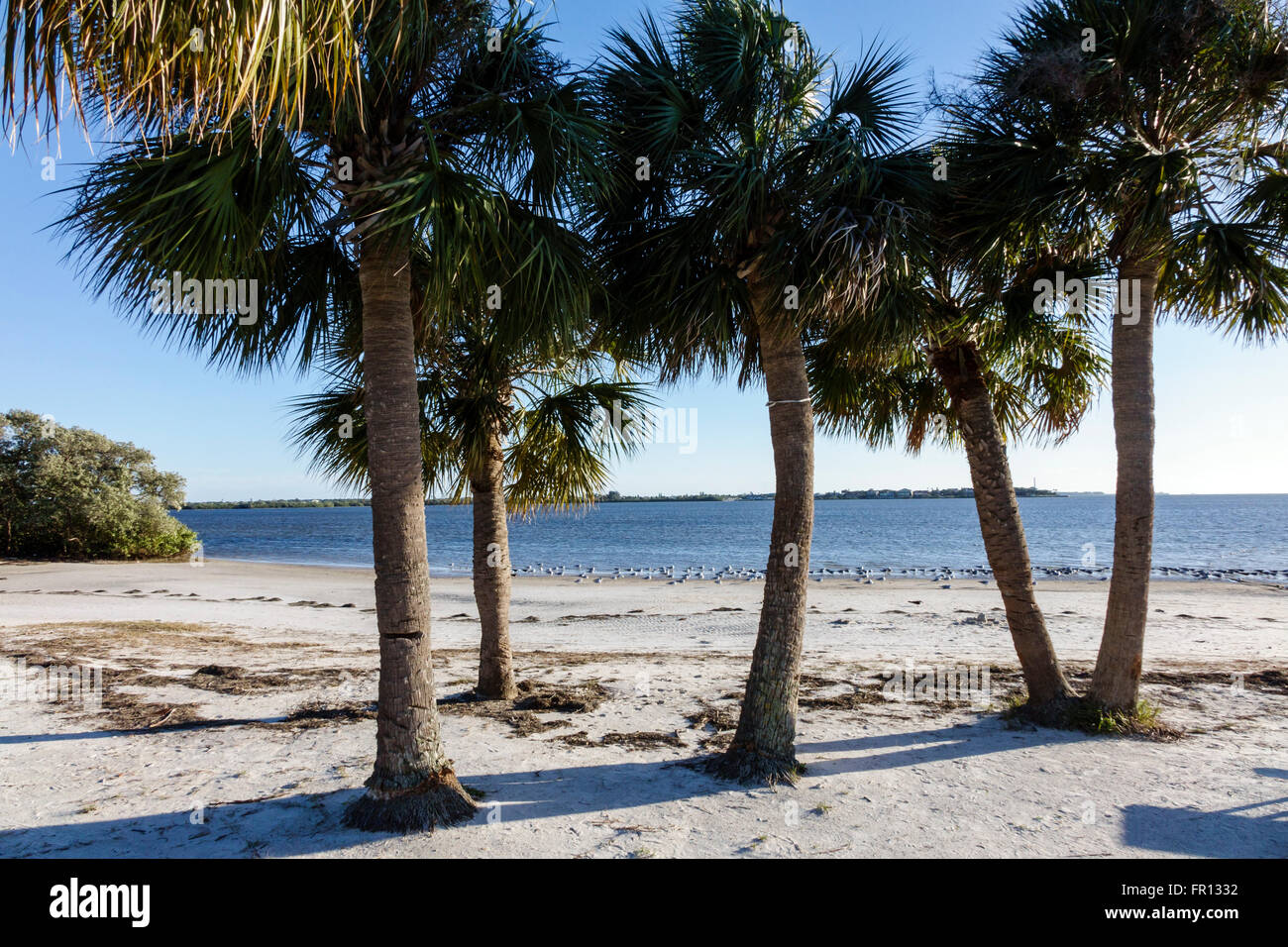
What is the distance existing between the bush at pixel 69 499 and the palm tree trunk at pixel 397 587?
38017mm

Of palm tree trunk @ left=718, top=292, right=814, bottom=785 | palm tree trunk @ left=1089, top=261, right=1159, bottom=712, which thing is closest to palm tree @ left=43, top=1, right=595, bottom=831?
palm tree trunk @ left=718, top=292, right=814, bottom=785

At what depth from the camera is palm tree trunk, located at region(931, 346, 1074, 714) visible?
25.3ft

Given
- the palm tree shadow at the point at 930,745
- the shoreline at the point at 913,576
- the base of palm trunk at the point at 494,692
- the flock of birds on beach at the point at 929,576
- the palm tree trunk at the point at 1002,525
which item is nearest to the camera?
the palm tree shadow at the point at 930,745

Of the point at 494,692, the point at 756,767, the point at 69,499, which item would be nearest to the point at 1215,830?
the point at 756,767

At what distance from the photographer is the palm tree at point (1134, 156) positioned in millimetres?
6582

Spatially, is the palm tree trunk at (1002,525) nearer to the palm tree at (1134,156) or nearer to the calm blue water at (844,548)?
the palm tree at (1134,156)

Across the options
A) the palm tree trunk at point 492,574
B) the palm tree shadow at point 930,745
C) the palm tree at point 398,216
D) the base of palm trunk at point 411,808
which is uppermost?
the palm tree at point 398,216

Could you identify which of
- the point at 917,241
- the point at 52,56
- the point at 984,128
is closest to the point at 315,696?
the point at 52,56

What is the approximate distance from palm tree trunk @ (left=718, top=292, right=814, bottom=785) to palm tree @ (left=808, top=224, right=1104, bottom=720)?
0.86 m

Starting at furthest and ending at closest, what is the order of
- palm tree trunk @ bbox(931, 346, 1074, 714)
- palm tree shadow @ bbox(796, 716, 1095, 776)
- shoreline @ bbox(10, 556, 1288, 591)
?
shoreline @ bbox(10, 556, 1288, 591), palm tree trunk @ bbox(931, 346, 1074, 714), palm tree shadow @ bbox(796, 716, 1095, 776)

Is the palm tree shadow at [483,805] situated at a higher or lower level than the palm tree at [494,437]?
lower

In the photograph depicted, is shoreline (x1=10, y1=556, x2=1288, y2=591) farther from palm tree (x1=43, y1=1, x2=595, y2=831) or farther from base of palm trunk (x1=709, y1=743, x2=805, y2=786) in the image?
palm tree (x1=43, y1=1, x2=595, y2=831)

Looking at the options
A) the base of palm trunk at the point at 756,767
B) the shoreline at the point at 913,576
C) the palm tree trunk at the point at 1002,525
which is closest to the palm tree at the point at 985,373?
the palm tree trunk at the point at 1002,525

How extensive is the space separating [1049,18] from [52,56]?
325 inches
